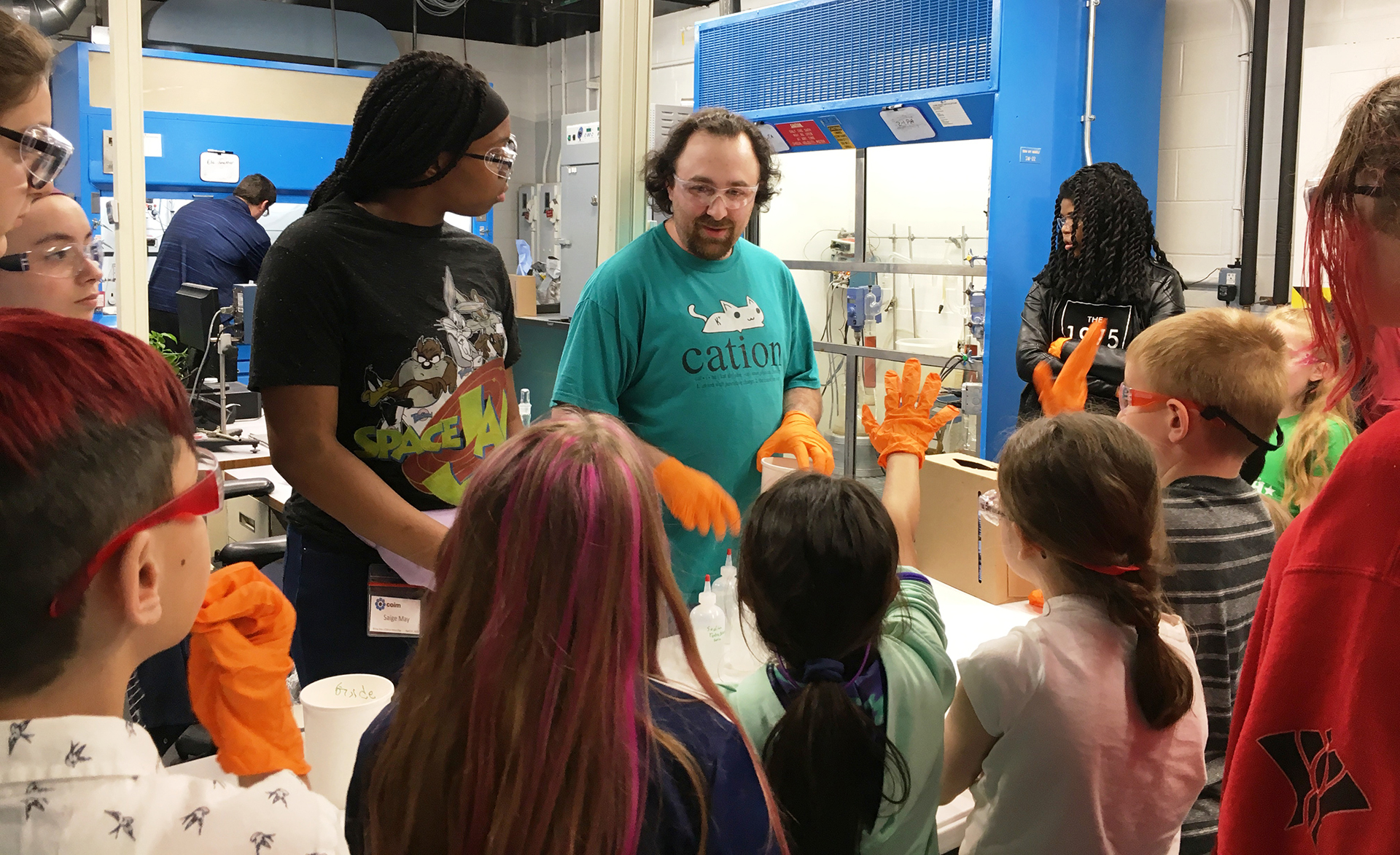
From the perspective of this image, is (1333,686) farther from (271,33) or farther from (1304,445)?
(271,33)

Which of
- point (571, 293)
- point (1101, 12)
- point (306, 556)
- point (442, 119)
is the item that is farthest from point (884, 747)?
point (571, 293)

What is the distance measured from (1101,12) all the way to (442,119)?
127 inches

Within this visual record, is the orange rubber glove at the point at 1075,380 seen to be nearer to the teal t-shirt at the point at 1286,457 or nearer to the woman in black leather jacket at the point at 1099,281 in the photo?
the teal t-shirt at the point at 1286,457

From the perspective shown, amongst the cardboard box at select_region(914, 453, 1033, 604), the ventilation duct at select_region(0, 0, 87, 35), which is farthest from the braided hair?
the ventilation duct at select_region(0, 0, 87, 35)

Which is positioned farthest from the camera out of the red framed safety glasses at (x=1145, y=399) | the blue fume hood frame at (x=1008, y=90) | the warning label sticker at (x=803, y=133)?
the warning label sticker at (x=803, y=133)

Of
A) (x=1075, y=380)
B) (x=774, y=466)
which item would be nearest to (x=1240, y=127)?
(x=1075, y=380)

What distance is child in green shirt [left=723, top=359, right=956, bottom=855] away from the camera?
43.9 inches

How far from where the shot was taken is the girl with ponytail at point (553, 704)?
82 centimetres

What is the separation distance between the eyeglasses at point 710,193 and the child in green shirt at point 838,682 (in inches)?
38.6

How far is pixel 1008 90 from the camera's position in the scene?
12.1 feet

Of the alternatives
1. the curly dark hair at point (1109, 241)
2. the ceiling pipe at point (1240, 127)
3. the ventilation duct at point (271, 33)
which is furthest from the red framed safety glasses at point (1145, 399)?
the ventilation duct at point (271, 33)

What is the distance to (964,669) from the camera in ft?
4.28

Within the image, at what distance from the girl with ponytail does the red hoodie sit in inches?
15.3

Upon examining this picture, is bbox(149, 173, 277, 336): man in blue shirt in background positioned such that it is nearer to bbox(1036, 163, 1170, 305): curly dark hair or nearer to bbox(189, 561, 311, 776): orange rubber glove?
bbox(1036, 163, 1170, 305): curly dark hair
